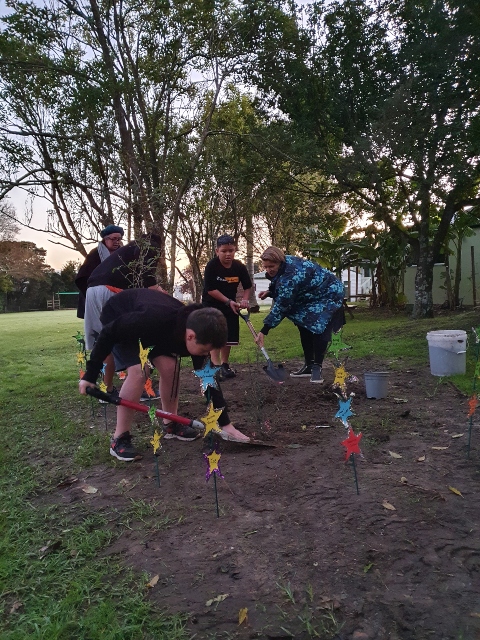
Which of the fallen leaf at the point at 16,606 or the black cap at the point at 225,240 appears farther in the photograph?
the black cap at the point at 225,240

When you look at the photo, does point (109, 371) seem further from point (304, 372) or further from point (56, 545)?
point (56, 545)

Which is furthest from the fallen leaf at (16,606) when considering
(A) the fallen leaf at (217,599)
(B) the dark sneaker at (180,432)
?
(B) the dark sneaker at (180,432)

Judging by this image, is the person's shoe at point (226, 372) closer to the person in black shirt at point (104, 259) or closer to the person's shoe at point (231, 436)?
the person in black shirt at point (104, 259)

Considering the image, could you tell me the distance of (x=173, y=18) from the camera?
9156 mm

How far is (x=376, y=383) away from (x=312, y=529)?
9.06ft

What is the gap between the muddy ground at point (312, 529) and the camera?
197 centimetres

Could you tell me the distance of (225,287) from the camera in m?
6.59

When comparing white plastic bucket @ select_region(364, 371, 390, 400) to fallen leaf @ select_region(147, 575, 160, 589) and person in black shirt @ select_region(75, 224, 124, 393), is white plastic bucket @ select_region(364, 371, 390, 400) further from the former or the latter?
fallen leaf @ select_region(147, 575, 160, 589)

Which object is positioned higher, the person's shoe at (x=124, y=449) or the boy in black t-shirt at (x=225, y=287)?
the boy in black t-shirt at (x=225, y=287)

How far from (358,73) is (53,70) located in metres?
5.18

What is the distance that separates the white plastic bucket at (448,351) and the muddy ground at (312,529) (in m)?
1.74

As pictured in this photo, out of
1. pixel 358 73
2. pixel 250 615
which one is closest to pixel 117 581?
pixel 250 615

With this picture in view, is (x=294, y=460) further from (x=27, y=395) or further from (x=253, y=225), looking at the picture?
(x=253, y=225)

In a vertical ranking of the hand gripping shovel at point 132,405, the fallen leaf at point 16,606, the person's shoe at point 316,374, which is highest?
the hand gripping shovel at point 132,405
